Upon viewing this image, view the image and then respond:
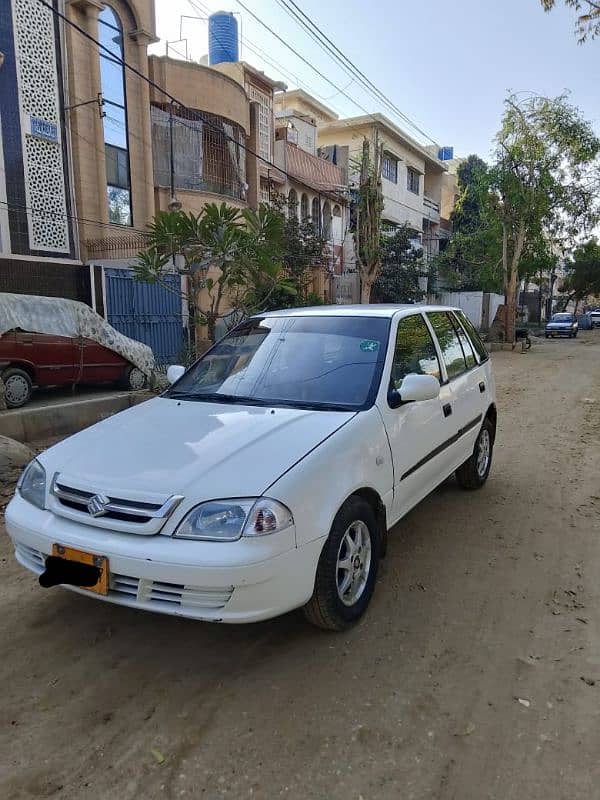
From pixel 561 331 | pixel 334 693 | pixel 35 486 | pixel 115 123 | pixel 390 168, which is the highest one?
pixel 390 168

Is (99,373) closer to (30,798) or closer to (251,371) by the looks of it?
(251,371)

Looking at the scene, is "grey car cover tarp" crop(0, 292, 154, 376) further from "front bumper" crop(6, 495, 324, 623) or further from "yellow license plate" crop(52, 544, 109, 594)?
"front bumper" crop(6, 495, 324, 623)

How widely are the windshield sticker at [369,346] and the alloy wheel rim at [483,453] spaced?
6.32ft

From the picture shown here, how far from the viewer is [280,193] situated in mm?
19422

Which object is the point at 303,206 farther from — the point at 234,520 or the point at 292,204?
the point at 234,520

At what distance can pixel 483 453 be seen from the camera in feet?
17.5

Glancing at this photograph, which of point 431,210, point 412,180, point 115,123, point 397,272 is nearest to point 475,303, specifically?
point 431,210

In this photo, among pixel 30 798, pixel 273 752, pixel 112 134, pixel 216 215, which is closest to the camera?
pixel 30 798

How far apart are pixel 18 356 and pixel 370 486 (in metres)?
7.33

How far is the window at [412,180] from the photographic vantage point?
3138 cm

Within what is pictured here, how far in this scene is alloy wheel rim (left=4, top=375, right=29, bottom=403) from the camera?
28.1ft

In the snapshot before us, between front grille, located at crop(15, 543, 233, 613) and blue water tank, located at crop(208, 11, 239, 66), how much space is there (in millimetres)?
19673

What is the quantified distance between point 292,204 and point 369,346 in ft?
53.1

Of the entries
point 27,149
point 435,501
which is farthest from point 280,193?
point 435,501
